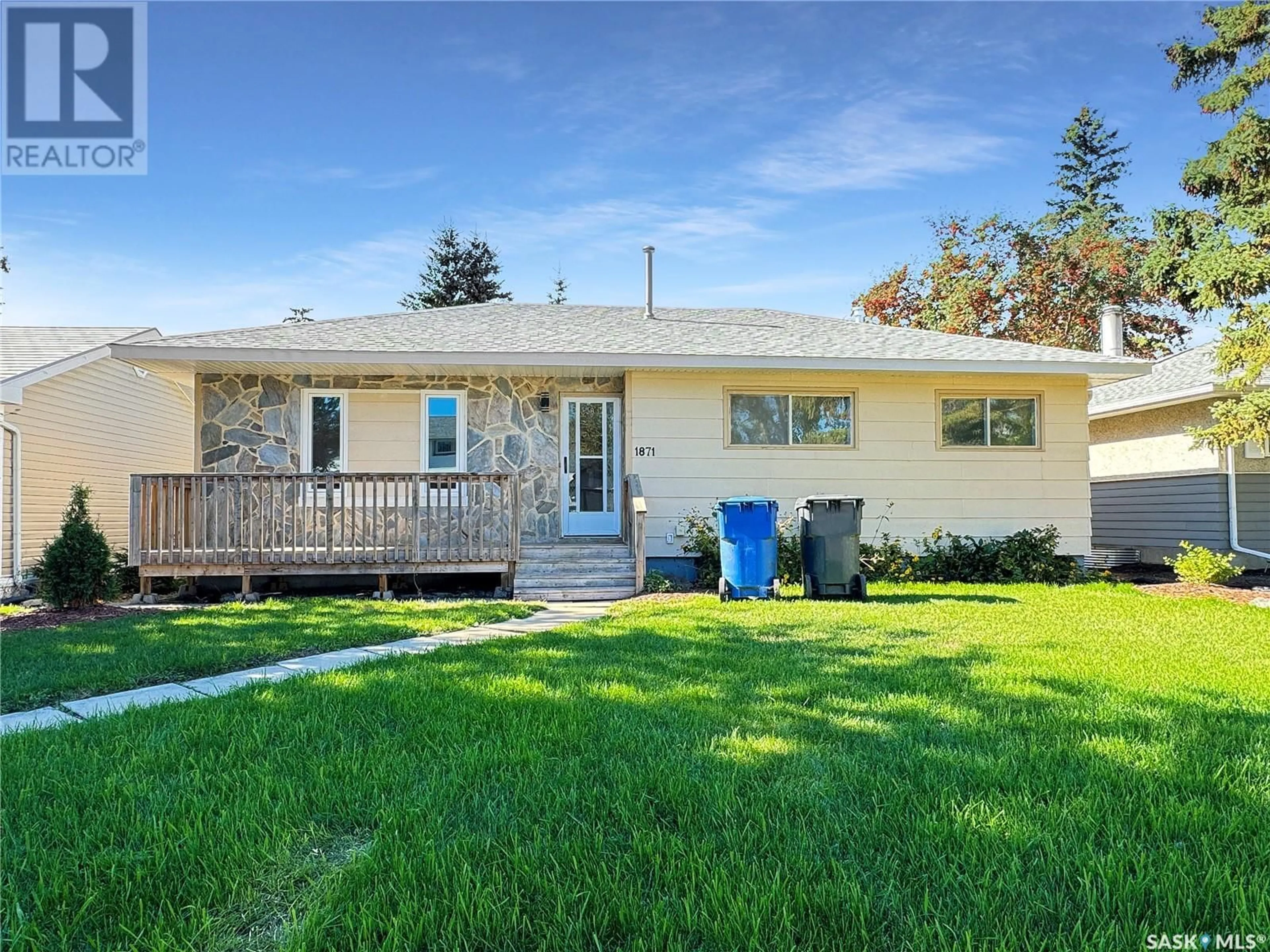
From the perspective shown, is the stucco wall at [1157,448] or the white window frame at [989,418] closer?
the white window frame at [989,418]

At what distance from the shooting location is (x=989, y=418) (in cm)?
1057

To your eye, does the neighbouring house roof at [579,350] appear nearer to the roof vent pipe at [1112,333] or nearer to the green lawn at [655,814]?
the roof vent pipe at [1112,333]

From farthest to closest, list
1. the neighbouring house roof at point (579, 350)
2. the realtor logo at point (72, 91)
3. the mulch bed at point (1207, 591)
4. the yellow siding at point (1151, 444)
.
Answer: the yellow siding at point (1151, 444) < the neighbouring house roof at point (579, 350) < the mulch bed at point (1207, 591) < the realtor logo at point (72, 91)

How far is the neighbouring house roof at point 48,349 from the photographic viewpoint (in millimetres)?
10039

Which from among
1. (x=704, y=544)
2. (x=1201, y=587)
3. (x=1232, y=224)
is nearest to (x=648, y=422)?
(x=704, y=544)

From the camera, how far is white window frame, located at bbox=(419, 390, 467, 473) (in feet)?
34.0

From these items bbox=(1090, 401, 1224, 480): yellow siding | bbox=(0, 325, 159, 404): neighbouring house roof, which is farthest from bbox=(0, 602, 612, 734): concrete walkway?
bbox=(1090, 401, 1224, 480): yellow siding

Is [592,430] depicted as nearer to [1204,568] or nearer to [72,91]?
[72,91]

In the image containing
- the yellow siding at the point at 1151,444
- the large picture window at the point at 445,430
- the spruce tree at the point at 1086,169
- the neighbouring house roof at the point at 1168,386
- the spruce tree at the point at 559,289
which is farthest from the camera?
the spruce tree at the point at 559,289

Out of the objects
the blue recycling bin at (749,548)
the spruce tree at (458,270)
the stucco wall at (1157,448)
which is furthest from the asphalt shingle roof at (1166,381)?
the spruce tree at (458,270)

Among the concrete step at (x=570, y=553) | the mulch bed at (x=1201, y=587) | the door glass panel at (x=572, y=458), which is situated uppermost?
the door glass panel at (x=572, y=458)

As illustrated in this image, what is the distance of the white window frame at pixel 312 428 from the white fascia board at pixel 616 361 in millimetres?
668

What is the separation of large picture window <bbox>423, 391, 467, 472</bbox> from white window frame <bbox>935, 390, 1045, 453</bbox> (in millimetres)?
7005

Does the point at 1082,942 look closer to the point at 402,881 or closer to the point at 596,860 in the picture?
the point at 596,860
